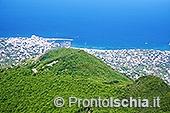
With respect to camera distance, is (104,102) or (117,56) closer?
(104,102)

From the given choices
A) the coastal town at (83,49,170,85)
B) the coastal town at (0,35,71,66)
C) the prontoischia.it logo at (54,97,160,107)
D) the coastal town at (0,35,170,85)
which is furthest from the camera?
the coastal town at (0,35,71,66)

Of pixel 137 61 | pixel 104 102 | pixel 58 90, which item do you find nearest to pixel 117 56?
pixel 137 61

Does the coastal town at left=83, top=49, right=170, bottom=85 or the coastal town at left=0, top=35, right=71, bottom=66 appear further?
the coastal town at left=0, top=35, right=71, bottom=66

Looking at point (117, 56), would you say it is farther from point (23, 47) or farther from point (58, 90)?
point (58, 90)

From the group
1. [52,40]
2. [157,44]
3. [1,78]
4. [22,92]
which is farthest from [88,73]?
[157,44]

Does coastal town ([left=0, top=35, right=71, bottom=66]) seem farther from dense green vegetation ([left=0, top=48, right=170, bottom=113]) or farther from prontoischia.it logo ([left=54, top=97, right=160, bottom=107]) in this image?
prontoischia.it logo ([left=54, top=97, right=160, bottom=107])

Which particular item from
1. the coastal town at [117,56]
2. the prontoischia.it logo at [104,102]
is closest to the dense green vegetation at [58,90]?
the prontoischia.it logo at [104,102]

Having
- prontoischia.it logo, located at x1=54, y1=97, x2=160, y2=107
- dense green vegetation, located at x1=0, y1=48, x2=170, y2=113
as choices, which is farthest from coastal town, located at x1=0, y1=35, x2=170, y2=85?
prontoischia.it logo, located at x1=54, y1=97, x2=160, y2=107

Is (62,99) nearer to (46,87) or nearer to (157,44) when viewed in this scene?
Result: (46,87)
